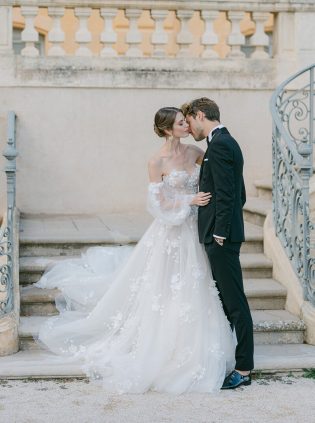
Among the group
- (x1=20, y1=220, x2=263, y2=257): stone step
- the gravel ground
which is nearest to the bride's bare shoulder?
the gravel ground

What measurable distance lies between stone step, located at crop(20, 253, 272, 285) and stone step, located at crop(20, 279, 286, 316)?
9 centimetres

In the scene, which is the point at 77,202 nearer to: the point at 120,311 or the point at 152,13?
Answer: the point at 152,13

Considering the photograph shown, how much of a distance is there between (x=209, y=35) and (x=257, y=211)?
A: 8.03 ft

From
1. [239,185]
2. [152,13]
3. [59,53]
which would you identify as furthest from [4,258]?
[152,13]

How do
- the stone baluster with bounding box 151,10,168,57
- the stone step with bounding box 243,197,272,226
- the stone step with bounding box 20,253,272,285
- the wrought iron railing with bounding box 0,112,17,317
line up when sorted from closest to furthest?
the wrought iron railing with bounding box 0,112,17,317
the stone step with bounding box 20,253,272,285
the stone step with bounding box 243,197,272,226
the stone baluster with bounding box 151,10,168,57

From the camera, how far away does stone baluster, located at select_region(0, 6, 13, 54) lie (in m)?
8.42

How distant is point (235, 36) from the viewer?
891 centimetres

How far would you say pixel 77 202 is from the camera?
872 cm

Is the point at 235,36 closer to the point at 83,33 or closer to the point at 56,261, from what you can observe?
the point at 83,33

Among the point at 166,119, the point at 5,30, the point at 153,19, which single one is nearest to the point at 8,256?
the point at 166,119

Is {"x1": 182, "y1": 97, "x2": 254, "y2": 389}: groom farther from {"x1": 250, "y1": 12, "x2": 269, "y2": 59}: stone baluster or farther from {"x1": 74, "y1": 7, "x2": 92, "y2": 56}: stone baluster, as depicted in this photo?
{"x1": 250, "y1": 12, "x2": 269, "y2": 59}: stone baluster

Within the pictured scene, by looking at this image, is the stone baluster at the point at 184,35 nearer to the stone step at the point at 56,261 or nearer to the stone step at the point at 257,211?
the stone step at the point at 257,211

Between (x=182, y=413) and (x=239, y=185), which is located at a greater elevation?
(x=239, y=185)

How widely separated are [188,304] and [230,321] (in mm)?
327
